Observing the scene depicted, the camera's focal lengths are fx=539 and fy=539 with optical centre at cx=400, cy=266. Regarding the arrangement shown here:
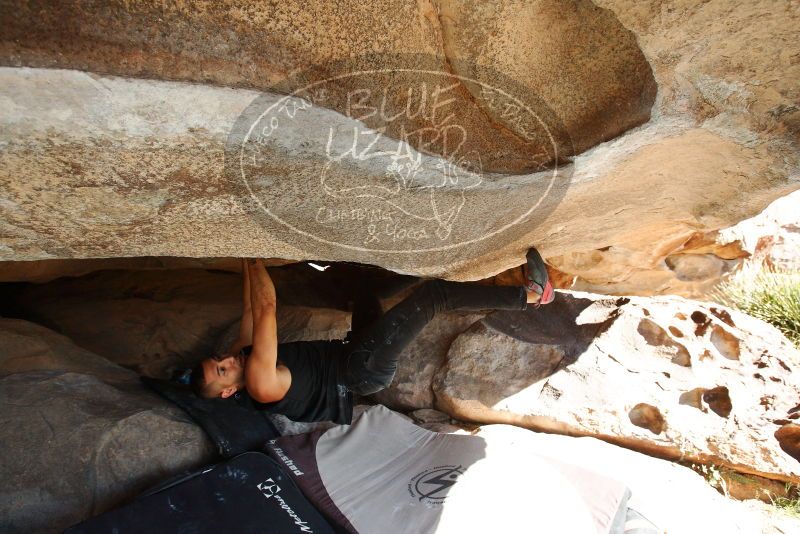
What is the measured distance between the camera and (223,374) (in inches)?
91.3

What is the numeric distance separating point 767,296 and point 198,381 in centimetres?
428

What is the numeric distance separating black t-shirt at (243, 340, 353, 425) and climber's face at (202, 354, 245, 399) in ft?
0.24

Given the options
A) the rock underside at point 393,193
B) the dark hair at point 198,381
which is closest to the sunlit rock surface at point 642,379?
the rock underside at point 393,193

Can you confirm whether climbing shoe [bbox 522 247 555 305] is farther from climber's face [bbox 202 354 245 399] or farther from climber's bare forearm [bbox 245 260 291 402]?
climber's face [bbox 202 354 245 399]

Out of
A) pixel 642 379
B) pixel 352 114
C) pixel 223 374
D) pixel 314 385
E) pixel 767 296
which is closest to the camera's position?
pixel 352 114

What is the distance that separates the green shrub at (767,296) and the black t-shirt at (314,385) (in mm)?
A: 3373

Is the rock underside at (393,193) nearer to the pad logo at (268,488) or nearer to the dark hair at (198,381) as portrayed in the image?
the dark hair at (198,381)

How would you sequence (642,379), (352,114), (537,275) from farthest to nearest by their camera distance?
1. (642,379)
2. (537,275)
3. (352,114)

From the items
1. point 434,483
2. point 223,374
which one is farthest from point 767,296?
point 223,374

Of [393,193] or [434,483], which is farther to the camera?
[434,483]

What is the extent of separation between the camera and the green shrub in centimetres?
409

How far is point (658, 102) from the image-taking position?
5.59 ft

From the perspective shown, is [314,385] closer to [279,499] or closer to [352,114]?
[279,499]

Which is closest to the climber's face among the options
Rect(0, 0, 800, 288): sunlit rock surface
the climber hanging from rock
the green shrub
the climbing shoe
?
the climber hanging from rock
